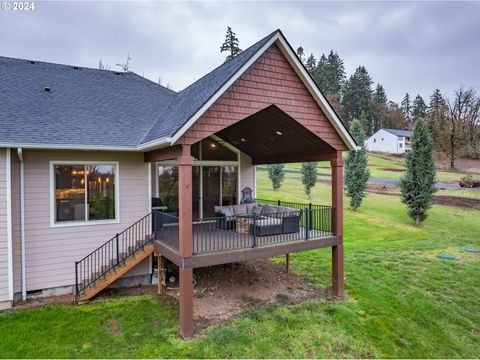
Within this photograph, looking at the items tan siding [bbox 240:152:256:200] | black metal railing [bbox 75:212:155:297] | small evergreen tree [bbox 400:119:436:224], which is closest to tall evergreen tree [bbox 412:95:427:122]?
small evergreen tree [bbox 400:119:436:224]

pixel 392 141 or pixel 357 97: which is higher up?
pixel 357 97

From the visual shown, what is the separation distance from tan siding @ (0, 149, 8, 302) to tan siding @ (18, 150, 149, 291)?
0.82 feet

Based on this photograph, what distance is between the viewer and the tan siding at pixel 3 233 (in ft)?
21.1

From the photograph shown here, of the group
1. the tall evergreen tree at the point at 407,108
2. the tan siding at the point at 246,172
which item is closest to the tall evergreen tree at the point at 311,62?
the tall evergreen tree at the point at 407,108

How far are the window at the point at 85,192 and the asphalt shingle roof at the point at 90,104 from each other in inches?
33.2

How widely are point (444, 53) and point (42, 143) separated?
1063 inches

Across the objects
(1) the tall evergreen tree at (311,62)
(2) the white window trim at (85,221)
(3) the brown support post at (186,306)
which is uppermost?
(1) the tall evergreen tree at (311,62)

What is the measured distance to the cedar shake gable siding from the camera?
5883 millimetres

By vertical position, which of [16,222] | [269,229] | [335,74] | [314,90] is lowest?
[269,229]

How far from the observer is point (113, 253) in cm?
774

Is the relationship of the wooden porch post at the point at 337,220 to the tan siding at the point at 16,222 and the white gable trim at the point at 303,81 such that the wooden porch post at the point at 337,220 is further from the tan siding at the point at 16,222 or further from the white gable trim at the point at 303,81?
the tan siding at the point at 16,222

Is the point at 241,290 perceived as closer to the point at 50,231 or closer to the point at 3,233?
the point at 50,231

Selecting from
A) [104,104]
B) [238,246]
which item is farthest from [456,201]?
[104,104]

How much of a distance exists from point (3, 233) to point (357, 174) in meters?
18.4
